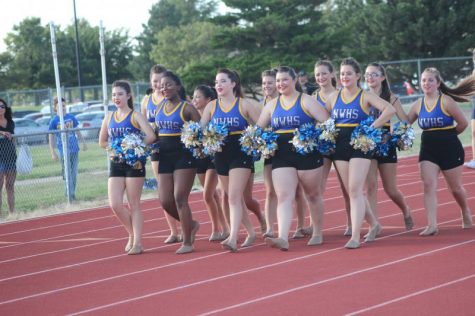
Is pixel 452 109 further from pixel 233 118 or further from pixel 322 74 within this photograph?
pixel 233 118

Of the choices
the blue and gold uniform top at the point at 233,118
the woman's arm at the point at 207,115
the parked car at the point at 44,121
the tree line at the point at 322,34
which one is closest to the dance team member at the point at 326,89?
the blue and gold uniform top at the point at 233,118

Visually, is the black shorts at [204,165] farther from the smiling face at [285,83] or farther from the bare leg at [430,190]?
the bare leg at [430,190]

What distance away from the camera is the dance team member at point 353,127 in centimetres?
876

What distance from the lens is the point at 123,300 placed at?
23.4ft

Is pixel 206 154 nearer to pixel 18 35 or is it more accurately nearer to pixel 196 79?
pixel 196 79

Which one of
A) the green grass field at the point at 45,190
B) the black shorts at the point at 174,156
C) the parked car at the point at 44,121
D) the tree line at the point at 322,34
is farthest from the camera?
the tree line at the point at 322,34

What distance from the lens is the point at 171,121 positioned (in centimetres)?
934

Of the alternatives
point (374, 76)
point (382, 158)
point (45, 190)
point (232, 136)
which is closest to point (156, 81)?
point (232, 136)

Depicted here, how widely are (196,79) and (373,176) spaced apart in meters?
25.8

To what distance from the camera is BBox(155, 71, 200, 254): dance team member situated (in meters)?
9.22

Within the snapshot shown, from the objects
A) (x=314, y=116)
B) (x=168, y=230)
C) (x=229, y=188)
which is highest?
(x=314, y=116)

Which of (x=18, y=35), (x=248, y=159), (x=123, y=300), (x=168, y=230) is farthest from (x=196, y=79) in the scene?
(x=18, y=35)

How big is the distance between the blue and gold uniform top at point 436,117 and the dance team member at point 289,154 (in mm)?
1109

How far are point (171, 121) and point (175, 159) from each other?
0.41 m
